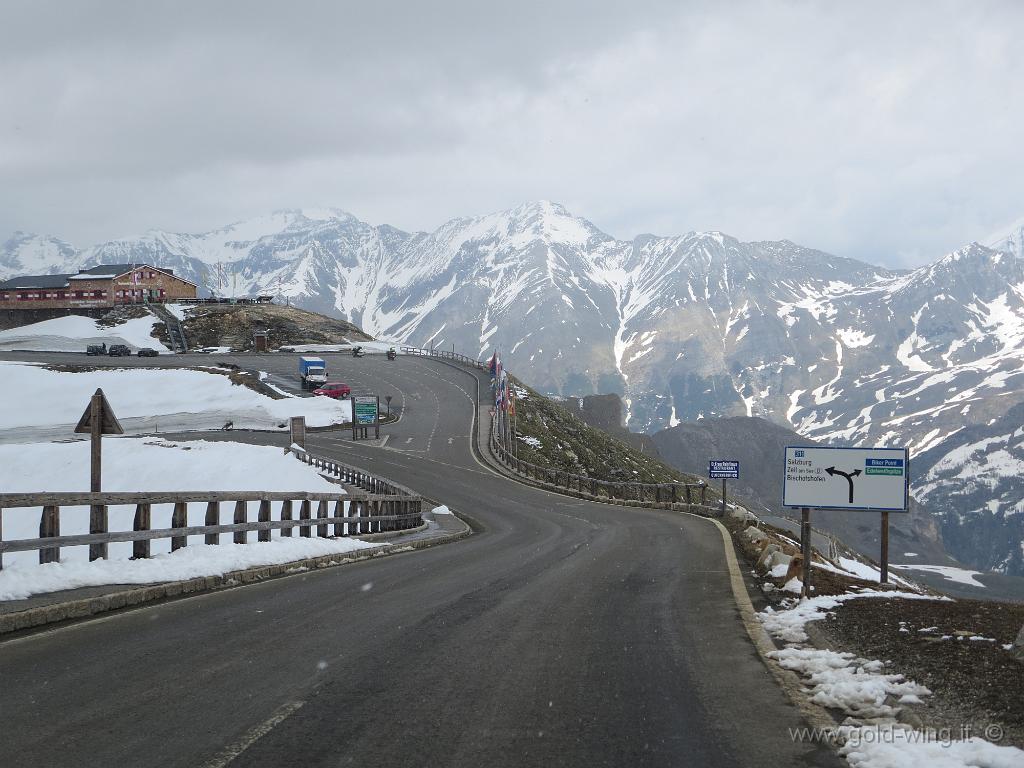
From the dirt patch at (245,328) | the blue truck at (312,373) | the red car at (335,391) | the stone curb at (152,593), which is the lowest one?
A: the stone curb at (152,593)

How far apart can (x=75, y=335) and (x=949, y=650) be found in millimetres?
132390

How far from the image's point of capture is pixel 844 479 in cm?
1164

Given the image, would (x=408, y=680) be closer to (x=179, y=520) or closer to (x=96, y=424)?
(x=179, y=520)

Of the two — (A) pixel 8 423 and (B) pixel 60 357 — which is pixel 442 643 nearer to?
(A) pixel 8 423

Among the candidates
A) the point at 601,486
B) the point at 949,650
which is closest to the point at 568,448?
the point at 601,486

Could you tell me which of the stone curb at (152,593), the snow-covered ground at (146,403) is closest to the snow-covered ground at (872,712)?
the stone curb at (152,593)

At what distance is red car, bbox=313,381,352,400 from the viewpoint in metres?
81.3

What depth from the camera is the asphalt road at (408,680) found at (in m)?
5.48

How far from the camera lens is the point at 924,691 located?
259 inches

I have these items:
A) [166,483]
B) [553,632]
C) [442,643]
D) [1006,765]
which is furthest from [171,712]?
[166,483]

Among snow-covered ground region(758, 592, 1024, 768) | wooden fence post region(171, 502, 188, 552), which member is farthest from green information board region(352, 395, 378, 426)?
snow-covered ground region(758, 592, 1024, 768)

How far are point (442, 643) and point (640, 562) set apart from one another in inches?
374

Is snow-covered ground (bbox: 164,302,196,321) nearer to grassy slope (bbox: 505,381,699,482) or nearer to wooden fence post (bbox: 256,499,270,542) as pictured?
grassy slope (bbox: 505,381,699,482)

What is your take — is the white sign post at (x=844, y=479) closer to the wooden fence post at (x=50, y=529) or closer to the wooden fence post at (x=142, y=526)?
the wooden fence post at (x=142, y=526)
